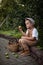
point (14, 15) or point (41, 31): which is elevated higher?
point (14, 15)

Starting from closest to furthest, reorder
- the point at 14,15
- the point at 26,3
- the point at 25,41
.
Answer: the point at 25,41
the point at 26,3
the point at 14,15

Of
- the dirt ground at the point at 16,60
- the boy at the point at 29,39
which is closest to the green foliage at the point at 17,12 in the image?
the boy at the point at 29,39

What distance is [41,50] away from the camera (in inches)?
321

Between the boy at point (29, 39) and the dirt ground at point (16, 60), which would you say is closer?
the dirt ground at point (16, 60)

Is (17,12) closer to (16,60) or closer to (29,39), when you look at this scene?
(29,39)

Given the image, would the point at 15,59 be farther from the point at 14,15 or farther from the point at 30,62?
the point at 14,15

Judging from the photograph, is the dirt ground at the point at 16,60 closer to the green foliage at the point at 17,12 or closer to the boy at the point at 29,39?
the boy at the point at 29,39

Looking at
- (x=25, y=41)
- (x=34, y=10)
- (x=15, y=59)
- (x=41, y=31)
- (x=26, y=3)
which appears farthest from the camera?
(x=26, y=3)

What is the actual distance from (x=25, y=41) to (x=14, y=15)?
6.73 meters

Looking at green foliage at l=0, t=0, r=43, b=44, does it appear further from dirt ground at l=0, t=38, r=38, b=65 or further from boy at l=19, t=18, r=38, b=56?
dirt ground at l=0, t=38, r=38, b=65

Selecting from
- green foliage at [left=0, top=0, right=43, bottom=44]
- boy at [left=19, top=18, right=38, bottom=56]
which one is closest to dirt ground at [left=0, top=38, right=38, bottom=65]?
boy at [left=19, top=18, right=38, bottom=56]

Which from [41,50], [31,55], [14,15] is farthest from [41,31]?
[14,15]

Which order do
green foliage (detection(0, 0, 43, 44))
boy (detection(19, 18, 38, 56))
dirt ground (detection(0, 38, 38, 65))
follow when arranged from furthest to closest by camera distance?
1. green foliage (detection(0, 0, 43, 44))
2. boy (detection(19, 18, 38, 56))
3. dirt ground (detection(0, 38, 38, 65))

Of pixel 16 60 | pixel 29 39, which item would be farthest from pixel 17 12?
pixel 16 60
